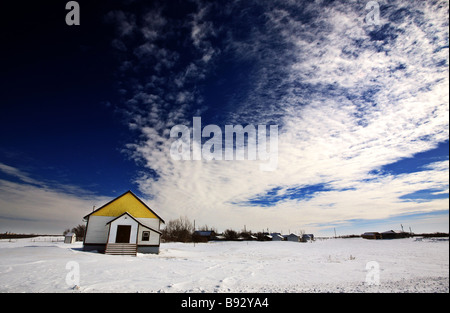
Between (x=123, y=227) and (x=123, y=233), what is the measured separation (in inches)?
24.3

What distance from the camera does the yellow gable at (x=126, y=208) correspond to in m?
24.0

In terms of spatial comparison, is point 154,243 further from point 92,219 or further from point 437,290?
point 437,290

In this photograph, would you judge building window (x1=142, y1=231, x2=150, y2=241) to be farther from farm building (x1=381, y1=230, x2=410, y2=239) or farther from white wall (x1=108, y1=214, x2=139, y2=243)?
farm building (x1=381, y1=230, x2=410, y2=239)

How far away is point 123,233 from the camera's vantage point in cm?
2223

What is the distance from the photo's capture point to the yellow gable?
24047 mm

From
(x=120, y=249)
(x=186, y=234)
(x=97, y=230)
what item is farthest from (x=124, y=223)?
(x=186, y=234)

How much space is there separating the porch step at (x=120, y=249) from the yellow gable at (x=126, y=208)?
416 centimetres

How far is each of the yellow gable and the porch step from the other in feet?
13.6

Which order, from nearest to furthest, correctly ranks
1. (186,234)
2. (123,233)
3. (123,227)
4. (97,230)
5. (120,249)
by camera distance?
(120,249), (123,233), (123,227), (97,230), (186,234)

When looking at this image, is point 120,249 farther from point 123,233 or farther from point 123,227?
point 123,227

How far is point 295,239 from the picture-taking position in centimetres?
9462
